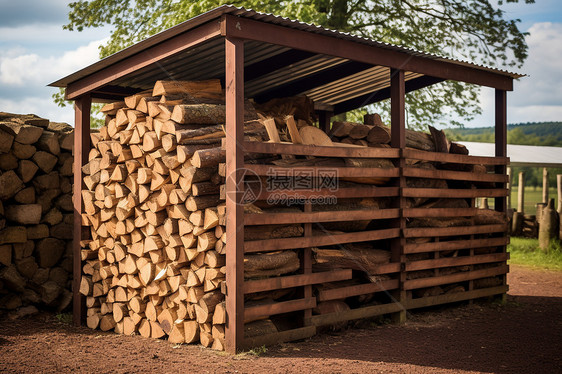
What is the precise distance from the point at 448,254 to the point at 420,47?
32.9ft

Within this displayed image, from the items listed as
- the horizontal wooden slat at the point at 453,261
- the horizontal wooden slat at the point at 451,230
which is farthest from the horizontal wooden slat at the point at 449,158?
the horizontal wooden slat at the point at 453,261

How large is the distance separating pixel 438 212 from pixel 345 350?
9.11 feet

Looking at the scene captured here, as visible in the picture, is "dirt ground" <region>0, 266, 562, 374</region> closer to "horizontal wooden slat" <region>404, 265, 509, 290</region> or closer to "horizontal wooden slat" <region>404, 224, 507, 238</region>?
"horizontal wooden slat" <region>404, 265, 509, 290</region>

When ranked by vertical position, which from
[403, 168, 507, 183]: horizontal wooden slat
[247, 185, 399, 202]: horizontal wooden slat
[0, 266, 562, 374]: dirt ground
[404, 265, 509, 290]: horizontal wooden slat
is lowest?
[0, 266, 562, 374]: dirt ground

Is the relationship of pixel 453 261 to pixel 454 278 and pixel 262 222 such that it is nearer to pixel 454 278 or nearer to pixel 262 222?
pixel 454 278

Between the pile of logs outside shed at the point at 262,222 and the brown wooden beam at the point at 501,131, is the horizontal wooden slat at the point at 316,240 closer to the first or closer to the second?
the pile of logs outside shed at the point at 262,222

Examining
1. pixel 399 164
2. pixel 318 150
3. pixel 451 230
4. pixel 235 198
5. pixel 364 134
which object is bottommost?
pixel 451 230

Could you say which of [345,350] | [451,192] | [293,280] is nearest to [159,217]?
[293,280]

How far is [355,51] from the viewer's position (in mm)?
6742

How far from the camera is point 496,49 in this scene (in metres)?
16.8

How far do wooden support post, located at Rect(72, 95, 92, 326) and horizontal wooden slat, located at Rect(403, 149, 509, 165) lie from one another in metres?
4.22

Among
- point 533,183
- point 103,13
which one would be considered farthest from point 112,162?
point 533,183

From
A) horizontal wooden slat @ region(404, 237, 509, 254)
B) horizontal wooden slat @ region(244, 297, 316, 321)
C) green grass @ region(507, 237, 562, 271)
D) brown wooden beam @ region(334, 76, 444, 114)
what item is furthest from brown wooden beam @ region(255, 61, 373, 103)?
green grass @ region(507, 237, 562, 271)

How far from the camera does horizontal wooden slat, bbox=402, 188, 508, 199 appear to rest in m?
7.38
